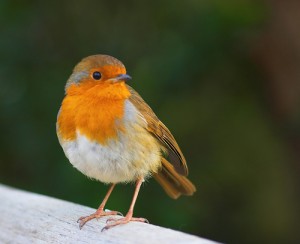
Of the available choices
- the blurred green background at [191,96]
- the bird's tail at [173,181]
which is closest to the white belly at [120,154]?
the bird's tail at [173,181]

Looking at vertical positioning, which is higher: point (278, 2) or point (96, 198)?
point (278, 2)

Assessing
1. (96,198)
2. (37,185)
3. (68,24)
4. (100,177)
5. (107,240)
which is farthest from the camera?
(68,24)

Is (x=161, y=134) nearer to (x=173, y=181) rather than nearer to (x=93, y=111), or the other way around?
(x=173, y=181)

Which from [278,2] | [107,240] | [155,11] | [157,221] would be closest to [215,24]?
[155,11]

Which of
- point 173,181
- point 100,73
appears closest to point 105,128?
point 100,73

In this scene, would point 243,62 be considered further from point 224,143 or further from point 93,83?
point 93,83
